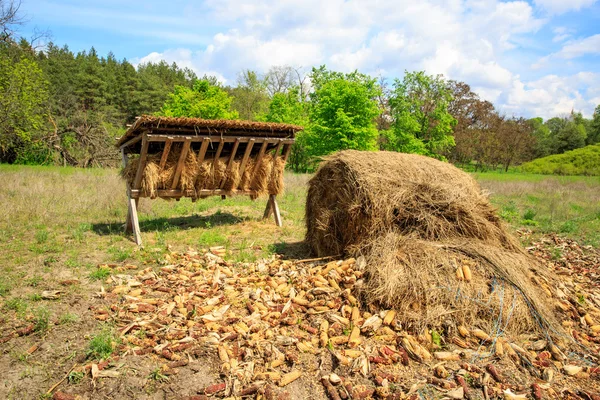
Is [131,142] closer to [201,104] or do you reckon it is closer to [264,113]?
[201,104]

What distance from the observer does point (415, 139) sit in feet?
94.1

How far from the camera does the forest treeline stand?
20.5 meters

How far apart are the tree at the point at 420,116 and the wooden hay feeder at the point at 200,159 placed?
808 inches

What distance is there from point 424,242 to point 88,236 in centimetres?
759

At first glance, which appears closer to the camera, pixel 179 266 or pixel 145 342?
pixel 145 342

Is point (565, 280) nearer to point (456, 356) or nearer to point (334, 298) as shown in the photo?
point (456, 356)

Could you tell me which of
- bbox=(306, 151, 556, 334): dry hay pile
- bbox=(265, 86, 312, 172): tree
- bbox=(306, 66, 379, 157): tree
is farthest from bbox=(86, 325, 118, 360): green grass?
bbox=(265, 86, 312, 172): tree

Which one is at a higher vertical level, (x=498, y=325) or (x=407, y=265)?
(x=407, y=265)

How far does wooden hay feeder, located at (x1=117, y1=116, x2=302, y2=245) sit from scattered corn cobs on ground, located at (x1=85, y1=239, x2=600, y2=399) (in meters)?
3.68

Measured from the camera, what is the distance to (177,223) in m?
10.4

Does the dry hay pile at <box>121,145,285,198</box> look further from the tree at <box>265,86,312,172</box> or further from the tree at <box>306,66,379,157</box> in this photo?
the tree at <box>265,86,312,172</box>

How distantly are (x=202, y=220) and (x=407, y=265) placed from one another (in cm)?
732

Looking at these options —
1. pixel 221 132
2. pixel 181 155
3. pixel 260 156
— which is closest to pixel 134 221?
pixel 181 155

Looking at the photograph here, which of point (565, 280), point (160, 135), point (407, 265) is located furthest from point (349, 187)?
→ point (160, 135)
